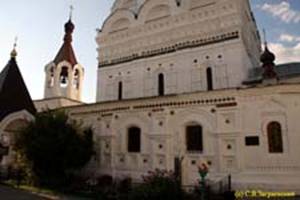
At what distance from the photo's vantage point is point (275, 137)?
44.5 feet

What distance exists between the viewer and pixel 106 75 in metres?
23.5

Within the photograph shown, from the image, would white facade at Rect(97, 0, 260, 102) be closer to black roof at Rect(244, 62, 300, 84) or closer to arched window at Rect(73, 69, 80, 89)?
black roof at Rect(244, 62, 300, 84)

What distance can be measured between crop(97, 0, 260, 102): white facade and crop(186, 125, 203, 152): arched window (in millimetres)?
4296

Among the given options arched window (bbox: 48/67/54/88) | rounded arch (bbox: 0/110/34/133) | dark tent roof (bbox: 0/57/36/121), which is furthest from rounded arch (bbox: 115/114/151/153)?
arched window (bbox: 48/67/54/88)

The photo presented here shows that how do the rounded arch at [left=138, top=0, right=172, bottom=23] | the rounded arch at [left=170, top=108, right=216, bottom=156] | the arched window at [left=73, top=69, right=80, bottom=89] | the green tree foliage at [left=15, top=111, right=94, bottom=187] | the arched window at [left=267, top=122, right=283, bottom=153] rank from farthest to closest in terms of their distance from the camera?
the arched window at [left=73, top=69, right=80, bottom=89]
the rounded arch at [left=138, top=0, right=172, bottom=23]
the green tree foliage at [left=15, top=111, right=94, bottom=187]
the rounded arch at [left=170, top=108, right=216, bottom=156]
the arched window at [left=267, top=122, right=283, bottom=153]

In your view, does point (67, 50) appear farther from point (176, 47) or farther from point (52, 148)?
point (52, 148)

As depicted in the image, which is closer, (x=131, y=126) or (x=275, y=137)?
(x=275, y=137)

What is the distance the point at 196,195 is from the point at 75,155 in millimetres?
7319

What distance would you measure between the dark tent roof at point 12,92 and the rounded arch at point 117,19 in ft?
24.7

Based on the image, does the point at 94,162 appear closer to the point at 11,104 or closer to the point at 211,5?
the point at 11,104

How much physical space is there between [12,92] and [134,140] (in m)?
9.10

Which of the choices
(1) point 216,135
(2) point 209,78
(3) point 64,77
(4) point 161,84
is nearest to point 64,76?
Answer: (3) point 64,77

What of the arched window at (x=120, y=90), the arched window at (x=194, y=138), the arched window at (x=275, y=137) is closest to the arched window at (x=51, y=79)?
the arched window at (x=120, y=90)

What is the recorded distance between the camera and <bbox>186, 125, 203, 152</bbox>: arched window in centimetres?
1519
